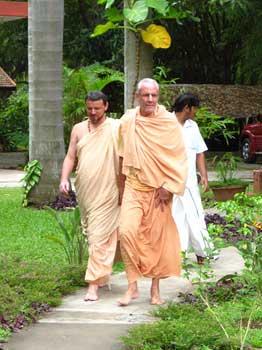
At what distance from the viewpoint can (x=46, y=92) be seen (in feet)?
42.7

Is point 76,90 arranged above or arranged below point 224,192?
above

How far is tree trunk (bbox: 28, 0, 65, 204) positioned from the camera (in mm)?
12852

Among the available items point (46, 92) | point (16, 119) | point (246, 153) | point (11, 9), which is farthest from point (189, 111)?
point (16, 119)

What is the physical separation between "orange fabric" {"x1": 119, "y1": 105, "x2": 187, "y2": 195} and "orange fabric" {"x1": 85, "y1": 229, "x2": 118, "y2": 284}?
658mm

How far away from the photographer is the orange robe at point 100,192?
A: 7414mm

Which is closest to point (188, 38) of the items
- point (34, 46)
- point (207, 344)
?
point (34, 46)

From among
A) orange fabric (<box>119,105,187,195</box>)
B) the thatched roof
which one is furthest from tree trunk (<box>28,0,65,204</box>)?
the thatched roof

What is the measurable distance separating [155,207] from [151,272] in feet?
1.73

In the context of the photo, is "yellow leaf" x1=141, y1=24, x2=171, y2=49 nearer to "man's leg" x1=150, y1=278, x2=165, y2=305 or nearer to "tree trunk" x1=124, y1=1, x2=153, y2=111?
"tree trunk" x1=124, y1=1, x2=153, y2=111

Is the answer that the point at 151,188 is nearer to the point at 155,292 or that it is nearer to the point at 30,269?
the point at 155,292

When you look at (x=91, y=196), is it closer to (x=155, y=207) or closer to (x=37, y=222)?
(x=155, y=207)

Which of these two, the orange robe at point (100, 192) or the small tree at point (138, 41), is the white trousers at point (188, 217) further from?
the small tree at point (138, 41)

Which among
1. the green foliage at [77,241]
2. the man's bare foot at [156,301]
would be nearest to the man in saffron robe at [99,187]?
the man's bare foot at [156,301]

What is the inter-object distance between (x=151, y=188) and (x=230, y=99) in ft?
65.8
